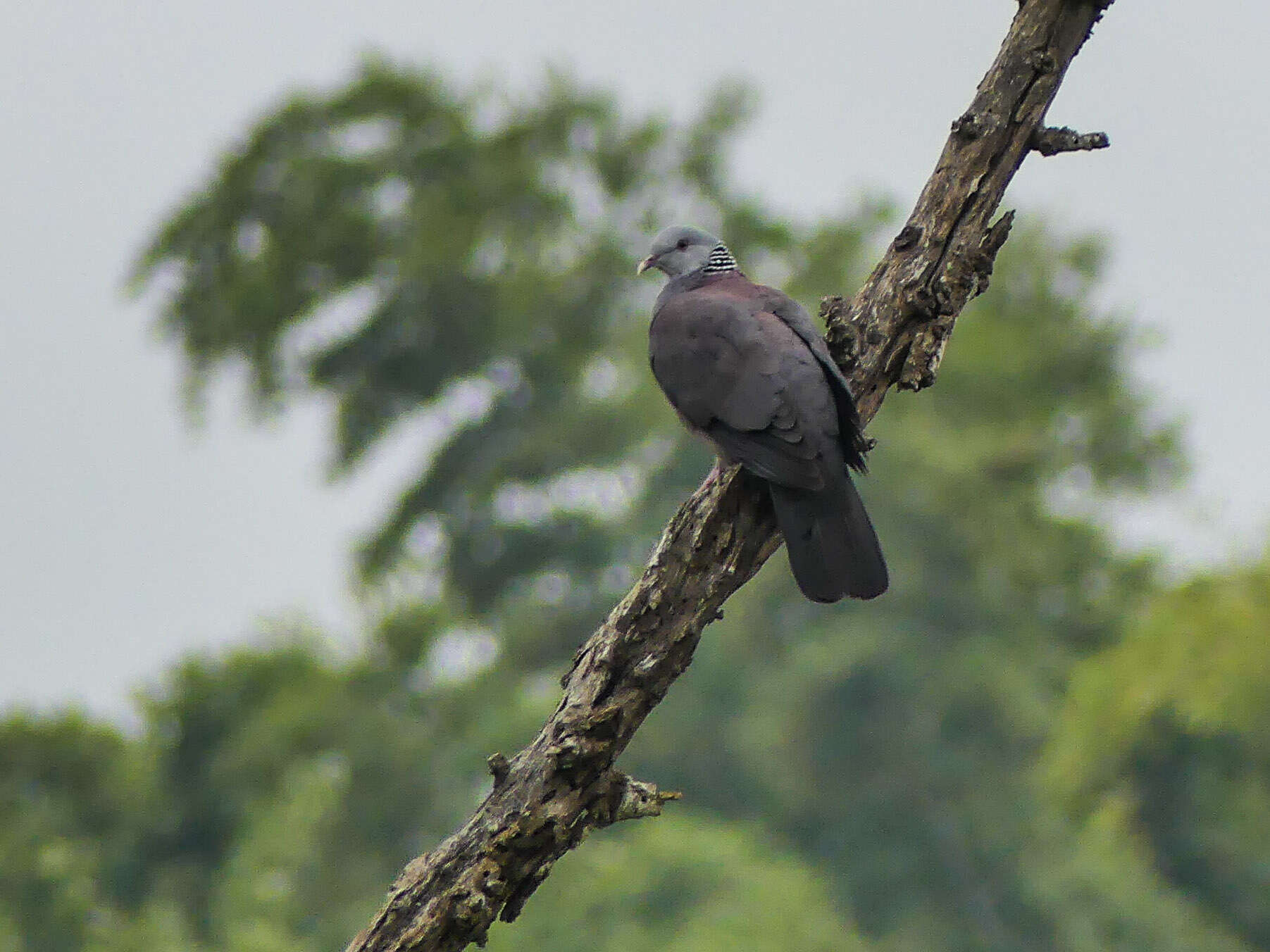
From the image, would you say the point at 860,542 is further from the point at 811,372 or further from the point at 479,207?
the point at 479,207

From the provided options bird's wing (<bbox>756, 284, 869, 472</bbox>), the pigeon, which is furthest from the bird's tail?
bird's wing (<bbox>756, 284, 869, 472</bbox>)

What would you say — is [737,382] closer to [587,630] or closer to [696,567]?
[696,567]

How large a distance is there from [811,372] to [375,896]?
64.4ft

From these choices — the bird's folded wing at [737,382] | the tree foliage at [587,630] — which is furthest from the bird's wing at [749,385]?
the tree foliage at [587,630]

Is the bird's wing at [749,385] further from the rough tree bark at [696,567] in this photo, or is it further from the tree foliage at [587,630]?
the tree foliage at [587,630]

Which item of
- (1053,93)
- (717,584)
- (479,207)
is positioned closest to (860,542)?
(717,584)

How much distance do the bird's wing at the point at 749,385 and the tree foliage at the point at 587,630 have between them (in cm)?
1829

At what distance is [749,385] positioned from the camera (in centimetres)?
462

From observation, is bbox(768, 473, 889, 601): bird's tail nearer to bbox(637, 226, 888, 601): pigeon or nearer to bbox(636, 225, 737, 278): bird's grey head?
bbox(637, 226, 888, 601): pigeon

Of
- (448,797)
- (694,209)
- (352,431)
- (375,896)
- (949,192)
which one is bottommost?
(949,192)

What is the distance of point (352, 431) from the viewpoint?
27594 mm

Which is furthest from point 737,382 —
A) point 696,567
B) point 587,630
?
point 587,630

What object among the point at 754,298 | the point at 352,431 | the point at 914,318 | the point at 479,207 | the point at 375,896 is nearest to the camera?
the point at 914,318

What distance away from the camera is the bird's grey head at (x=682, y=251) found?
6438mm
